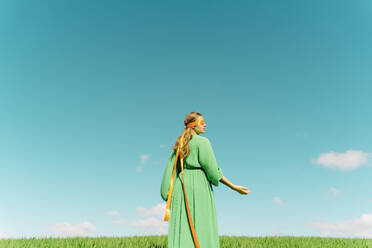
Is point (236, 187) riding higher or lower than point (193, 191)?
higher

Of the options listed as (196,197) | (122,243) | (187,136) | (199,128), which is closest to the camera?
→ (196,197)

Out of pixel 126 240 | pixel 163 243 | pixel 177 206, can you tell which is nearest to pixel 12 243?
pixel 126 240

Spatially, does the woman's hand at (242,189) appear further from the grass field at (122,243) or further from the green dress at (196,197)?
the grass field at (122,243)

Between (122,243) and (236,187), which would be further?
(122,243)

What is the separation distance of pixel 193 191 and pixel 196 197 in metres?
0.10

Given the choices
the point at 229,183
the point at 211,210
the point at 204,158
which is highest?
the point at 204,158

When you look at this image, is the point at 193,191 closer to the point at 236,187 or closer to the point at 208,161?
the point at 208,161

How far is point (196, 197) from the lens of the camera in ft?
15.6

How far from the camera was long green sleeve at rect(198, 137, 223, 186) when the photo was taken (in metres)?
4.82

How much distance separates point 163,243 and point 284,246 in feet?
9.08

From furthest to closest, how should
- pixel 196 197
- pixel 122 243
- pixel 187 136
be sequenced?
1. pixel 122 243
2. pixel 187 136
3. pixel 196 197

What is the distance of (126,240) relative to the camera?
745 centimetres

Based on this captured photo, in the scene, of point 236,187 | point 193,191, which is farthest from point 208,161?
point 236,187

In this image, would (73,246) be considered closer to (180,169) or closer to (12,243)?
(12,243)
